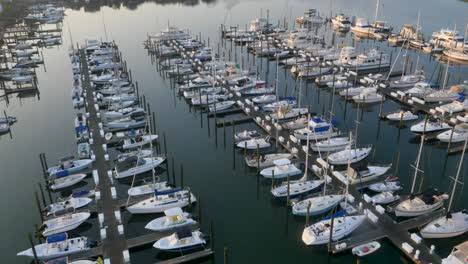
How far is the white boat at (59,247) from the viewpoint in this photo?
36.3m

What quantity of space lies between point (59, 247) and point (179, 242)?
10951 mm

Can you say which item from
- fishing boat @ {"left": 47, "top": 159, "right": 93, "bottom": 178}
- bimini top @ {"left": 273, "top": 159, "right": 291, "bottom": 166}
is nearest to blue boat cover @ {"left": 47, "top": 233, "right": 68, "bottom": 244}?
fishing boat @ {"left": 47, "top": 159, "right": 93, "bottom": 178}

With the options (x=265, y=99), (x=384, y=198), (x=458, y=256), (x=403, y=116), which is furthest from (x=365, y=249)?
(x=265, y=99)

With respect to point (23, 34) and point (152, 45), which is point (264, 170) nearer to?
point (152, 45)

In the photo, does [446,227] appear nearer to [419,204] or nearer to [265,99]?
[419,204]

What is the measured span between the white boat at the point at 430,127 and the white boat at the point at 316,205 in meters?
23.4

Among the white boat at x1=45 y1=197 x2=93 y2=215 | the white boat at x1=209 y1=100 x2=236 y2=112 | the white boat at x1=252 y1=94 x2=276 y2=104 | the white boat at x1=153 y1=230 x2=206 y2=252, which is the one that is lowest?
the white boat at x1=153 y1=230 x2=206 y2=252

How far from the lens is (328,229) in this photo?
38344 mm

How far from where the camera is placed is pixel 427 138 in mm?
57781

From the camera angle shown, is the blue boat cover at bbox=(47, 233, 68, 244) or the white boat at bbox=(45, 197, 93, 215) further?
the white boat at bbox=(45, 197, 93, 215)

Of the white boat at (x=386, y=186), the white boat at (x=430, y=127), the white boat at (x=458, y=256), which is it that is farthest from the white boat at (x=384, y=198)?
the white boat at (x=430, y=127)

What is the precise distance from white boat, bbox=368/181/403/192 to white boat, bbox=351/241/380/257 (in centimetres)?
865

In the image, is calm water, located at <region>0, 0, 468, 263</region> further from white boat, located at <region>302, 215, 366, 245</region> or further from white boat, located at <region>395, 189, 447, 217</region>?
white boat, located at <region>395, 189, 447, 217</region>

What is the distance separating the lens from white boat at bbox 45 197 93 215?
4200 cm
